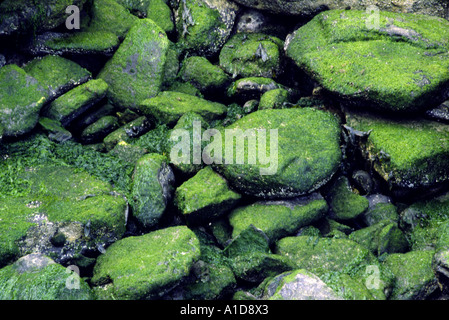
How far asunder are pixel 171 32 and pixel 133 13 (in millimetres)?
1180

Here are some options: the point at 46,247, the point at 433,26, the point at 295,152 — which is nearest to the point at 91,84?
the point at 46,247

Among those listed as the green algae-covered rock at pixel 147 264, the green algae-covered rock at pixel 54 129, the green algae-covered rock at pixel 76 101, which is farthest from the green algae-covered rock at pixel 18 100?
the green algae-covered rock at pixel 147 264

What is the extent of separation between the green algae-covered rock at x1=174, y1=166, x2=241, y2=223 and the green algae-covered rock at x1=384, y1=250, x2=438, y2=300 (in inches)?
119

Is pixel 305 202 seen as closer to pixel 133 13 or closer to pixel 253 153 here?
pixel 253 153

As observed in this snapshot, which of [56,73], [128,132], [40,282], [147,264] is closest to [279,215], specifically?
[147,264]

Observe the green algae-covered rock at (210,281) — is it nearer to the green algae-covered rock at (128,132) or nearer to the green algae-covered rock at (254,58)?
the green algae-covered rock at (128,132)

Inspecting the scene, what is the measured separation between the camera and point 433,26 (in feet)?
33.0

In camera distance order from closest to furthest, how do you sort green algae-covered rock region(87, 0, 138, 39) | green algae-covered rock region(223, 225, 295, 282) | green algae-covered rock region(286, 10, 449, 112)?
green algae-covered rock region(223, 225, 295, 282) → green algae-covered rock region(286, 10, 449, 112) → green algae-covered rock region(87, 0, 138, 39)

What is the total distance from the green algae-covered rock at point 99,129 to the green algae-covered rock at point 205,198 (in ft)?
8.23

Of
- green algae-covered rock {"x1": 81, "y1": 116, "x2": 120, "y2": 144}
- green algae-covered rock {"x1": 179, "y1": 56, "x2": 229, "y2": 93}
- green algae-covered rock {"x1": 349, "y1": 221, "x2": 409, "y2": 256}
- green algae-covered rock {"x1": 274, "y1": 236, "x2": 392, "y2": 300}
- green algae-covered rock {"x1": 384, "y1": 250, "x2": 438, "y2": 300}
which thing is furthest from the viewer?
green algae-covered rock {"x1": 179, "y1": 56, "x2": 229, "y2": 93}

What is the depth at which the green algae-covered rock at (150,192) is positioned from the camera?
8.62m

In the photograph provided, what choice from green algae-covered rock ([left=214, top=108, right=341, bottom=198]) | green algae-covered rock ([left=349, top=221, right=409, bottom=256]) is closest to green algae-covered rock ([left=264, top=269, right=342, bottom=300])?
green algae-covered rock ([left=349, top=221, right=409, bottom=256])

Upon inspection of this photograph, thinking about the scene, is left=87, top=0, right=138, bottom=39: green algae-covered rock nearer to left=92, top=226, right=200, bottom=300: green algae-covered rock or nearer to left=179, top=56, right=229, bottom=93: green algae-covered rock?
left=179, top=56, right=229, bottom=93: green algae-covered rock

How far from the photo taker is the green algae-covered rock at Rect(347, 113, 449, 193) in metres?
8.59
